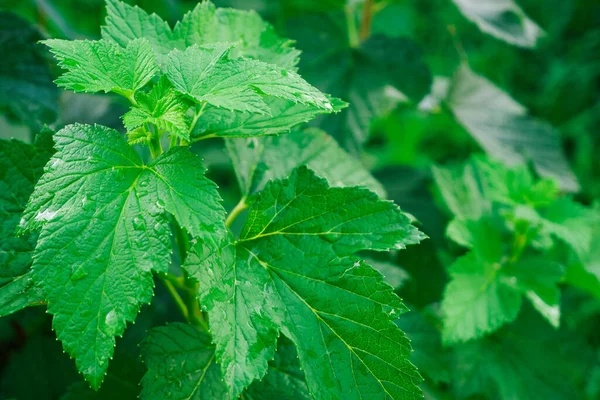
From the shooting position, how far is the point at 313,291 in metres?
0.89

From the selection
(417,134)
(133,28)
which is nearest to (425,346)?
(133,28)

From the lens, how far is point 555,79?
2.95 meters

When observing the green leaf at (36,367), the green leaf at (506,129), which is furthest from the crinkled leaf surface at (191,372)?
the green leaf at (506,129)

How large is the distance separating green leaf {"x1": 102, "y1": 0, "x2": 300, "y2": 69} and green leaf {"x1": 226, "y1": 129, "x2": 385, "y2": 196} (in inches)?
8.1

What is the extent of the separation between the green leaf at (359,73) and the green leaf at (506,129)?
30 centimetres

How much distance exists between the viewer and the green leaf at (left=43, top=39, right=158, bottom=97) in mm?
805

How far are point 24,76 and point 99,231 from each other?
855 mm

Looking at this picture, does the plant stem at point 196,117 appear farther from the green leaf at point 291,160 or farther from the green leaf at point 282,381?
the green leaf at point 282,381

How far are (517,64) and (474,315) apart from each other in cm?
234

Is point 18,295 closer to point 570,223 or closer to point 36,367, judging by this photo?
point 36,367

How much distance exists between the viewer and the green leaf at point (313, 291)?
828 millimetres

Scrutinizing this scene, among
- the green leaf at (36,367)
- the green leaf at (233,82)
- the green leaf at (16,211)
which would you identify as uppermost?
the green leaf at (233,82)

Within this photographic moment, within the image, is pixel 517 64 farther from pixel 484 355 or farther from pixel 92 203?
pixel 92 203

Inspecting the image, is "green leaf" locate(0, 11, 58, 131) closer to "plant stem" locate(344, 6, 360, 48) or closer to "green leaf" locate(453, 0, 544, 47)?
"plant stem" locate(344, 6, 360, 48)
